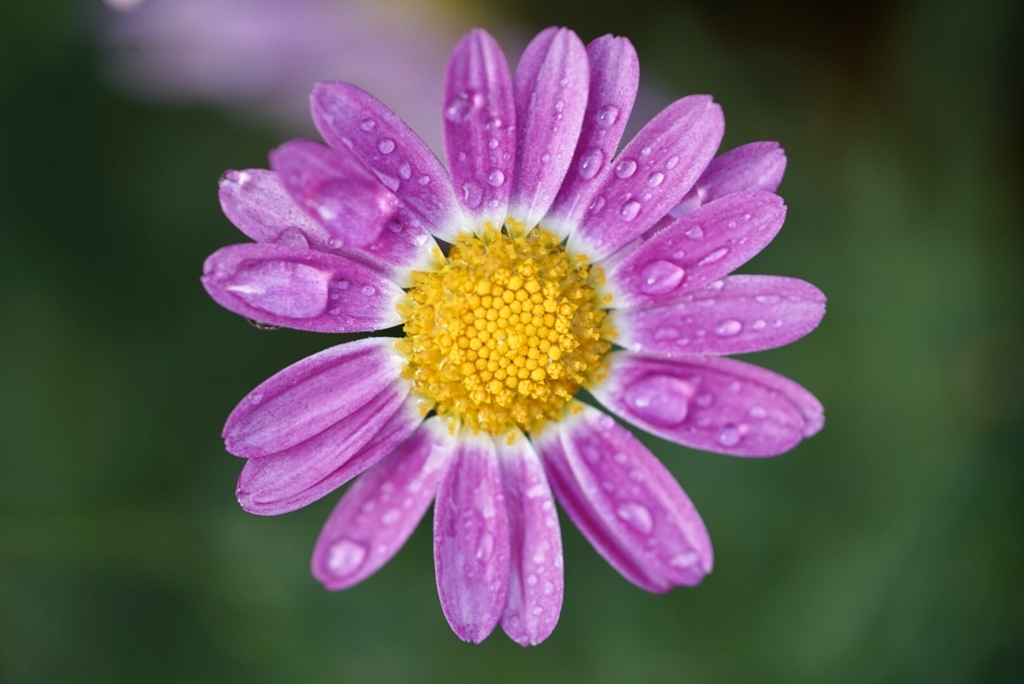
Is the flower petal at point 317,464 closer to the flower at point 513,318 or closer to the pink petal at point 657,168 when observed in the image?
the flower at point 513,318

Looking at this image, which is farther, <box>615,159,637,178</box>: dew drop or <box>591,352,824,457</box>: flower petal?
<box>615,159,637,178</box>: dew drop

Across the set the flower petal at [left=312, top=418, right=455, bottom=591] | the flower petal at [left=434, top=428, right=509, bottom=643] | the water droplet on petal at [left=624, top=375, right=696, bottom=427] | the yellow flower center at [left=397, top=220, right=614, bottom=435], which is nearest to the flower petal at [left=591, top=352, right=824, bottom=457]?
the water droplet on petal at [left=624, top=375, right=696, bottom=427]

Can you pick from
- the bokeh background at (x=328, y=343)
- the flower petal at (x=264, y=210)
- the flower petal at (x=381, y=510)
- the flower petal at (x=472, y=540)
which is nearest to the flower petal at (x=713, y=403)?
the flower petal at (x=472, y=540)

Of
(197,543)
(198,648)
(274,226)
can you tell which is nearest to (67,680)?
(198,648)

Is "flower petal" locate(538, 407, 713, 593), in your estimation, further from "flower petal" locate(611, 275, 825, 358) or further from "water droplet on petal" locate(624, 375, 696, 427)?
"flower petal" locate(611, 275, 825, 358)

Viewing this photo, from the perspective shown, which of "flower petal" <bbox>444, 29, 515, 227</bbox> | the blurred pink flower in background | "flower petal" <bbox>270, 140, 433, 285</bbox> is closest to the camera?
"flower petal" <bbox>270, 140, 433, 285</bbox>

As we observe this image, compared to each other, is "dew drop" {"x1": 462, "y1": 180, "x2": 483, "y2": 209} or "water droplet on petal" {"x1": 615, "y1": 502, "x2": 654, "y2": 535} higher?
"dew drop" {"x1": 462, "y1": 180, "x2": 483, "y2": 209}
